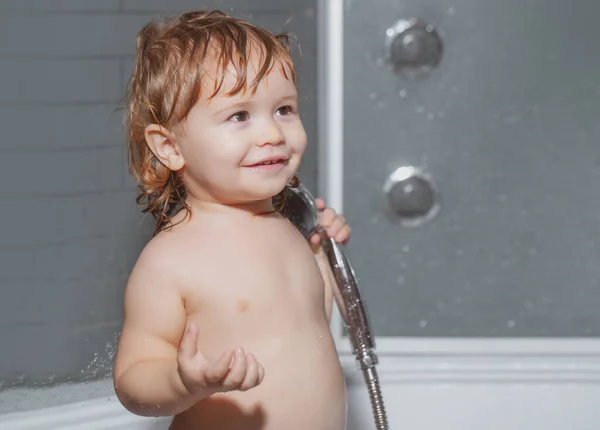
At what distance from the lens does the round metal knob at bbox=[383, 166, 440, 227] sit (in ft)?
5.13

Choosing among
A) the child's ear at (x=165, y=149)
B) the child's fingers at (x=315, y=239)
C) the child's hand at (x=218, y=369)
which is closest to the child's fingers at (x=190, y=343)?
the child's hand at (x=218, y=369)

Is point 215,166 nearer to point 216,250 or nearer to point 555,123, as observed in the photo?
point 216,250

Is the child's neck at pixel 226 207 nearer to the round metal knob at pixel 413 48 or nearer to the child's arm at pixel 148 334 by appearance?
the child's arm at pixel 148 334

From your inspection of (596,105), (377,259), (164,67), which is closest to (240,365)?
(164,67)

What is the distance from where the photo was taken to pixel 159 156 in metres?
0.95

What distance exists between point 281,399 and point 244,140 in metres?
0.26

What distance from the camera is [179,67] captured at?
905mm

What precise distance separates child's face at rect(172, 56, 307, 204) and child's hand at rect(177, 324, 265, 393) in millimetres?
196

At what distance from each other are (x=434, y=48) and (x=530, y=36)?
0.16m

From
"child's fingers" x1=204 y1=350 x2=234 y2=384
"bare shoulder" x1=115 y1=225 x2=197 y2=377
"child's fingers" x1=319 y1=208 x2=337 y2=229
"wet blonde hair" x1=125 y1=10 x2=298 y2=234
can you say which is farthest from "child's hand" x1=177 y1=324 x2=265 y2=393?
"child's fingers" x1=319 y1=208 x2=337 y2=229

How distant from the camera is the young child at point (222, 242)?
903 millimetres

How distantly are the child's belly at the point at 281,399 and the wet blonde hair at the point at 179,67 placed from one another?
0.18m

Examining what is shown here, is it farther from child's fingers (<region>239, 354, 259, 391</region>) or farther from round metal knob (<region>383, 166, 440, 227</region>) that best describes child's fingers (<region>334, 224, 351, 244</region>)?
round metal knob (<region>383, 166, 440, 227</region>)

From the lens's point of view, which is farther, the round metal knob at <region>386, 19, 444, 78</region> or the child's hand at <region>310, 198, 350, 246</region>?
the round metal knob at <region>386, 19, 444, 78</region>
